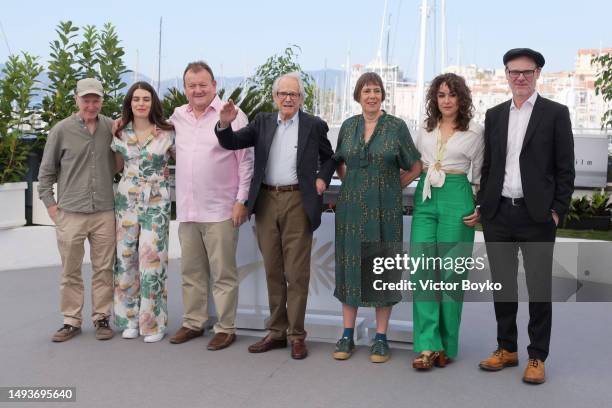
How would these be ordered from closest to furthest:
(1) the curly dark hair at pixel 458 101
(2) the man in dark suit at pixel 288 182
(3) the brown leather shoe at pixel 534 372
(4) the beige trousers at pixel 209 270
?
(3) the brown leather shoe at pixel 534 372
(1) the curly dark hair at pixel 458 101
(2) the man in dark suit at pixel 288 182
(4) the beige trousers at pixel 209 270

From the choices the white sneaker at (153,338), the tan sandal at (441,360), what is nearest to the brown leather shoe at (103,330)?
the white sneaker at (153,338)

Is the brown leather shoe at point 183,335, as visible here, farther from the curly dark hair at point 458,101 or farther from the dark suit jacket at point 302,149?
the curly dark hair at point 458,101

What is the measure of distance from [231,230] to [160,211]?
0.51m

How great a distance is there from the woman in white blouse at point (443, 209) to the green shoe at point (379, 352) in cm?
22

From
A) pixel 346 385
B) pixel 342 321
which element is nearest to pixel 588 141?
pixel 342 321

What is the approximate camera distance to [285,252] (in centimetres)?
462

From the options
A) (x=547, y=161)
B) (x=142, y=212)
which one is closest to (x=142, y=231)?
(x=142, y=212)

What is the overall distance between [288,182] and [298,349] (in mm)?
1069

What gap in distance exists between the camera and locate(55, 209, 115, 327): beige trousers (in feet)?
16.1

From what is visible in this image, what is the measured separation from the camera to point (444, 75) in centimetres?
432

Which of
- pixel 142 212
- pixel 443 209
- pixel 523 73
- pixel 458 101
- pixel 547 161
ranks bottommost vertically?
pixel 142 212

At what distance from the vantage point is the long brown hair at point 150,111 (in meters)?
4.80

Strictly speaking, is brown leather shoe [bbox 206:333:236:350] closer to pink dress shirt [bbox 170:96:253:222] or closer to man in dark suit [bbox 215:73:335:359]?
man in dark suit [bbox 215:73:335:359]

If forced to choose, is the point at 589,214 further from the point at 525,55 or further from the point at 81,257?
the point at 81,257
